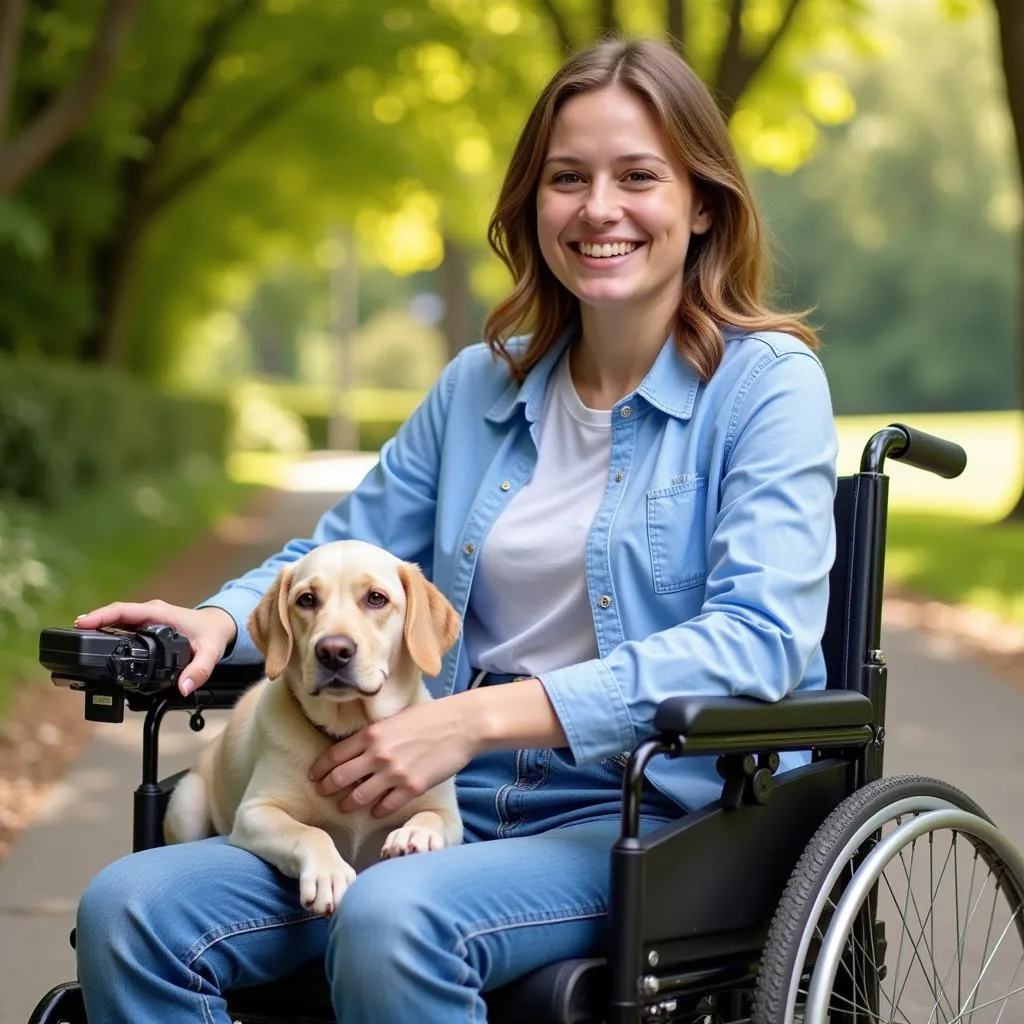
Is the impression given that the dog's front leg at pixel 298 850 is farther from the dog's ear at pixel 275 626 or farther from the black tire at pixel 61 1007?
the black tire at pixel 61 1007

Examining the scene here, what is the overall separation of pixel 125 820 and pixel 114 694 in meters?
3.29

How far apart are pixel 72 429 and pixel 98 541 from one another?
1909 millimetres

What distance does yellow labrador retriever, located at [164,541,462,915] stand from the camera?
2.65m

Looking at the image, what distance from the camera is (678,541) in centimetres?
285

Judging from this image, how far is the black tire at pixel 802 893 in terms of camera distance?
7.95 feet

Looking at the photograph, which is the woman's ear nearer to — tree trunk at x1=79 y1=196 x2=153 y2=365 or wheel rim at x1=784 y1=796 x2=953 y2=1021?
wheel rim at x1=784 y1=796 x2=953 y2=1021

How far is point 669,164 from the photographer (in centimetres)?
294

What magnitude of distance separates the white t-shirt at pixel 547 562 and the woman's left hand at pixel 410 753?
1.25 feet

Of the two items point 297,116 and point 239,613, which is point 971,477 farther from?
point 239,613

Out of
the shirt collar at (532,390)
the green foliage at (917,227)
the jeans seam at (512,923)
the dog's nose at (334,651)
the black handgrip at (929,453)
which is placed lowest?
the jeans seam at (512,923)

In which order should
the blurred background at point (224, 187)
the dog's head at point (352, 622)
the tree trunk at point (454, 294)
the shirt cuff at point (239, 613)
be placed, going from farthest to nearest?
the tree trunk at point (454, 294) < the blurred background at point (224, 187) < the shirt cuff at point (239, 613) < the dog's head at point (352, 622)

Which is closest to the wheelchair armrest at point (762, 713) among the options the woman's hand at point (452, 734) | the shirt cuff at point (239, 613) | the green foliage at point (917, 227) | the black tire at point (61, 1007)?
the woman's hand at point (452, 734)

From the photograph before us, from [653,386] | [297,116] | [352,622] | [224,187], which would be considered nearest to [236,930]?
[352,622]

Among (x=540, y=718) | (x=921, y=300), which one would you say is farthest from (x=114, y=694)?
(x=921, y=300)
